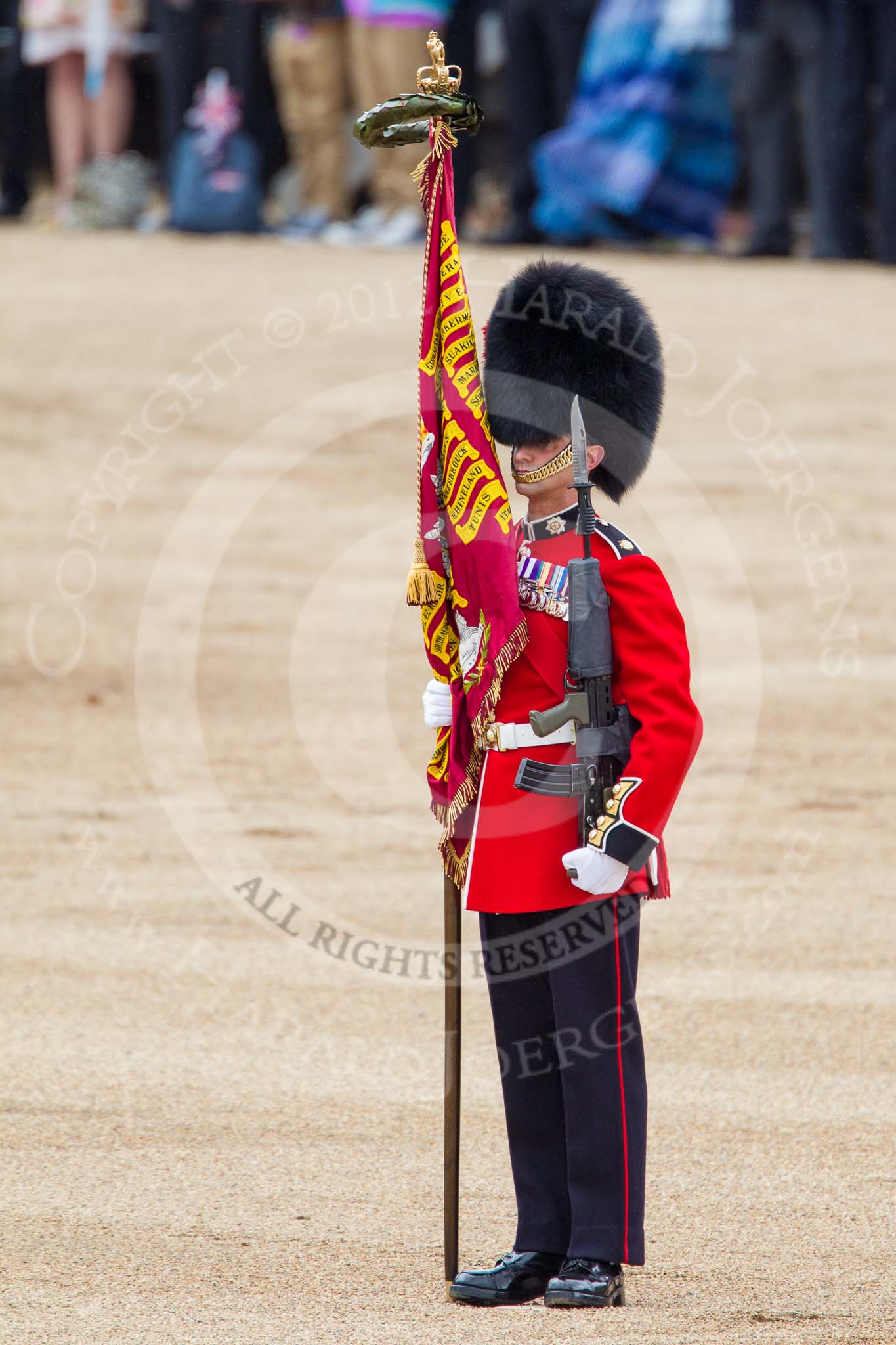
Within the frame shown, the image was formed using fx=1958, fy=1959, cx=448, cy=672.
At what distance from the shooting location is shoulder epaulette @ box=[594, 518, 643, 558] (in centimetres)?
271

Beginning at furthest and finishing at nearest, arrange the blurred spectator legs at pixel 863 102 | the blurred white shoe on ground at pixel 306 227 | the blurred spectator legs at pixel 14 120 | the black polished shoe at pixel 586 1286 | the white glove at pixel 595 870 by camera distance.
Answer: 1. the blurred spectator legs at pixel 14 120
2. the blurred white shoe on ground at pixel 306 227
3. the blurred spectator legs at pixel 863 102
4. the black polished shoe at pixel 586 1286
5. the white glove at pixel 595 870

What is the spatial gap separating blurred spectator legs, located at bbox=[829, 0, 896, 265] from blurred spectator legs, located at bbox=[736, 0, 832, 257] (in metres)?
0.08

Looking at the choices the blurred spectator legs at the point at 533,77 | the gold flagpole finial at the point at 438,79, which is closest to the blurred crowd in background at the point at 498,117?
the blurred spectator legs at the point at 533,77

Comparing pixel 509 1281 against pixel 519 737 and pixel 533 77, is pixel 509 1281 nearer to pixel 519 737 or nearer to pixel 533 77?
pixel 519 737

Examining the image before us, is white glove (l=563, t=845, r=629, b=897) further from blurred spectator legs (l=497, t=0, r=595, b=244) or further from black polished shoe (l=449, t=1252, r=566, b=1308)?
blurred spectator legs (l=497, t=0, r=595, b=244)

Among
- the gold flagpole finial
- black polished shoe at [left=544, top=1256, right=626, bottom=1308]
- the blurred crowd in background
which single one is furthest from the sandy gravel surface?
the gold flagpole finial

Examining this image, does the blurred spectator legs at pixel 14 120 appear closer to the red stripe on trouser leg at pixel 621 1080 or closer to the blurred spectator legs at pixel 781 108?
the blurred spectator legs at pixel 781 108

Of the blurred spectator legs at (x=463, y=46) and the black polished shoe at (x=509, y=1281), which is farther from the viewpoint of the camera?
the blurred spectator legs at (x=463, y=46)

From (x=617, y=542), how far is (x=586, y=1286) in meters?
1.03

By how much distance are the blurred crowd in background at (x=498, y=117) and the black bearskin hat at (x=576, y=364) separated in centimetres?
693

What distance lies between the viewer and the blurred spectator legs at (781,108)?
9477 millimetres

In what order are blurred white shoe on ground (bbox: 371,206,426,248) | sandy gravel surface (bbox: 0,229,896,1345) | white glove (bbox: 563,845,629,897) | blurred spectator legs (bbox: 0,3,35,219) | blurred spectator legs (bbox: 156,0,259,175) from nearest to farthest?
1. white glove (bbox: 563,845,629,897)
2. sandy gravel surface (bbox: 0,229,896,1345)
3. blurred white shoe on ground (bbox: 371,206,426,248)
4. blurred spectator legs (bbox: 156,0,259,175)
5. blurred spectator legs (bbox: 0,3,35,219)

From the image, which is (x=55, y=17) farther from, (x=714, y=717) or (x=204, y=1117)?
(x=204, y=1117)

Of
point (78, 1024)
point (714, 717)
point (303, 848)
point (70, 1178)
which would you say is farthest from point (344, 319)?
point (70, 1178)
